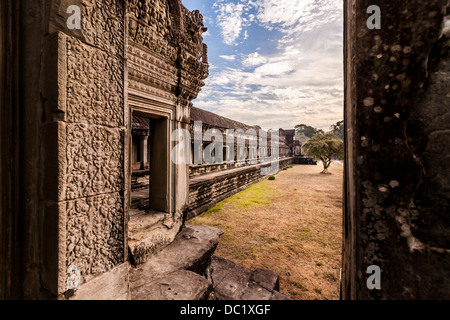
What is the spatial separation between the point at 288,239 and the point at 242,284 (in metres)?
2.26

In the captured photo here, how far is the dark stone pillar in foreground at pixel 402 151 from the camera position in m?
0.89

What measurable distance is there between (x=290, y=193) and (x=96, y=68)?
8852mm

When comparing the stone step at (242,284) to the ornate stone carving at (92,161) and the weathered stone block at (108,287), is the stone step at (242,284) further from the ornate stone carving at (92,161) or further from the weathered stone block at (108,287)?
the ornate stone carving at (92,161)

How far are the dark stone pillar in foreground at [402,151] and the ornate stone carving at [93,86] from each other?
1677 mm

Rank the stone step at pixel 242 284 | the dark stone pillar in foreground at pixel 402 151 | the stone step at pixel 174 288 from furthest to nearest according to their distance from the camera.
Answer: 1. the stone step at pixel 242 284
2. the stone step at pixel 174 288
3. the dark stone pillar in foreground at pixel 402 151

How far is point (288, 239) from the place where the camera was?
13.4 ft

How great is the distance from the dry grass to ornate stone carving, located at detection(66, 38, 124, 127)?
3164 millimetres

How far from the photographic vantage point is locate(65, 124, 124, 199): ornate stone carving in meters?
1.12

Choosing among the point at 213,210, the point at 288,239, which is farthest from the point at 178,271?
the point at 213,210

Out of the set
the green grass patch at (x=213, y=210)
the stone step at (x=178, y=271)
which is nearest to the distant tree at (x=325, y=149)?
the green grass patch at (x=213, y=210)

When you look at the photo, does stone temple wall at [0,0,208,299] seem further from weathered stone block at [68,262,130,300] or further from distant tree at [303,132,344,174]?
distant tree at [303,132,344,174]

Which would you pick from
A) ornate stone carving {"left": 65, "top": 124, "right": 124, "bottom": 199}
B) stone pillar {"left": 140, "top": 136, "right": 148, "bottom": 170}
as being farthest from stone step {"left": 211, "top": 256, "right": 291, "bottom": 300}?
stone pillar {"left": 140, "top": 136, "right": 148, "bottom": 170}

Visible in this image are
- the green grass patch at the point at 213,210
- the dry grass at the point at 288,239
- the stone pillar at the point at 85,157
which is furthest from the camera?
the green grass patch at the point at 213,210

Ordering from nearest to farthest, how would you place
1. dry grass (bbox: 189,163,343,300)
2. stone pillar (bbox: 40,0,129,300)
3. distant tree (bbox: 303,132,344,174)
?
stone pillar (bbox: 40,0,129,300) < dry grass (bbox: 189,163,343,300) < distant tree (bbox: 303,132,344,174)
